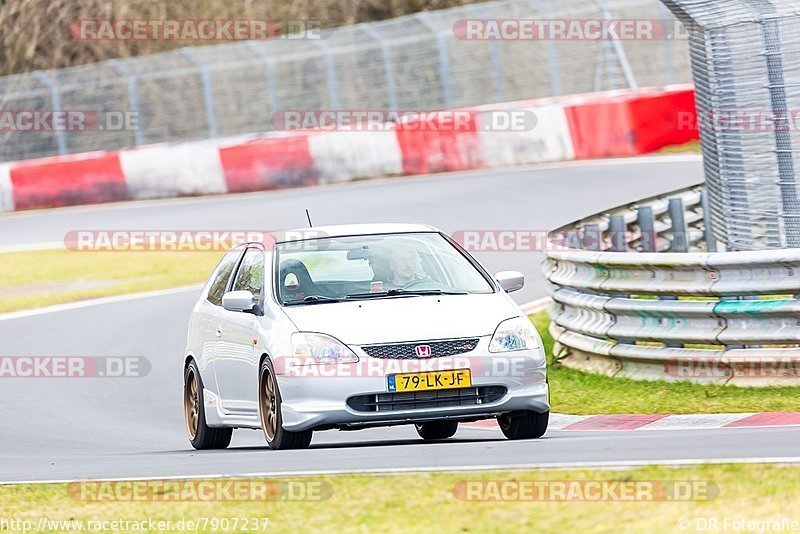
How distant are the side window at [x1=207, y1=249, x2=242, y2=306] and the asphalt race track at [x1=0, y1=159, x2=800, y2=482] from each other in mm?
1077

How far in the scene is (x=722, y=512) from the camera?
21.8ft

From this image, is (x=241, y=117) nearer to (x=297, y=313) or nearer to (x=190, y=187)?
(x=190, y=187)

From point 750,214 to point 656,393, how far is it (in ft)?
7.47

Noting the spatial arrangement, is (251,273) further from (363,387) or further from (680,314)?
(680,314)

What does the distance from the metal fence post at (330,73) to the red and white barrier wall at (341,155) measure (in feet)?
10.1

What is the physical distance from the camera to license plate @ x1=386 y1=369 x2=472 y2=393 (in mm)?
9445

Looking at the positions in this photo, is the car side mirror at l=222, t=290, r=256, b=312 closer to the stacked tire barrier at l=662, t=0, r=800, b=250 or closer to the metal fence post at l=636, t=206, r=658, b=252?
the stacked tire barrier at l=662, t=0, r=800, b=250

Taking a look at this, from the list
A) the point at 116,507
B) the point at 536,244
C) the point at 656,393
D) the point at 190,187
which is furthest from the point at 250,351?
the point at 190,187

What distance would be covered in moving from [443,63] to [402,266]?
22137 millimetres

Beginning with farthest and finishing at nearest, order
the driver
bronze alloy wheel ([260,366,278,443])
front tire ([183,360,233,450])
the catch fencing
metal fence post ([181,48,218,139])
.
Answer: metal fence post ([181,48,218,139]), the catch fencing, front tire ([183,360,233,450]), the driver, bronze alloy wheel ([260,366,278,443])

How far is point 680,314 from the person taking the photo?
12.0 metres

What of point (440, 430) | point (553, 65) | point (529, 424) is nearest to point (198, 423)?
point (440, 430)

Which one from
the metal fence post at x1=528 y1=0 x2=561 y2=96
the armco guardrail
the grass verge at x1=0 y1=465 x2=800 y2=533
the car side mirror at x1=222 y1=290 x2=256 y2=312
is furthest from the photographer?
the metal fence post at x1=528 y1=0 x2=561 y2=96

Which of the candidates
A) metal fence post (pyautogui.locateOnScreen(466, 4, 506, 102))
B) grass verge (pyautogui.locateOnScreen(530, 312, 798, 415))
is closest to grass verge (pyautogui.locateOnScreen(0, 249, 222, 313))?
grass verge (pyautogui.locateOnScreen(530, 312, 798, 415))
